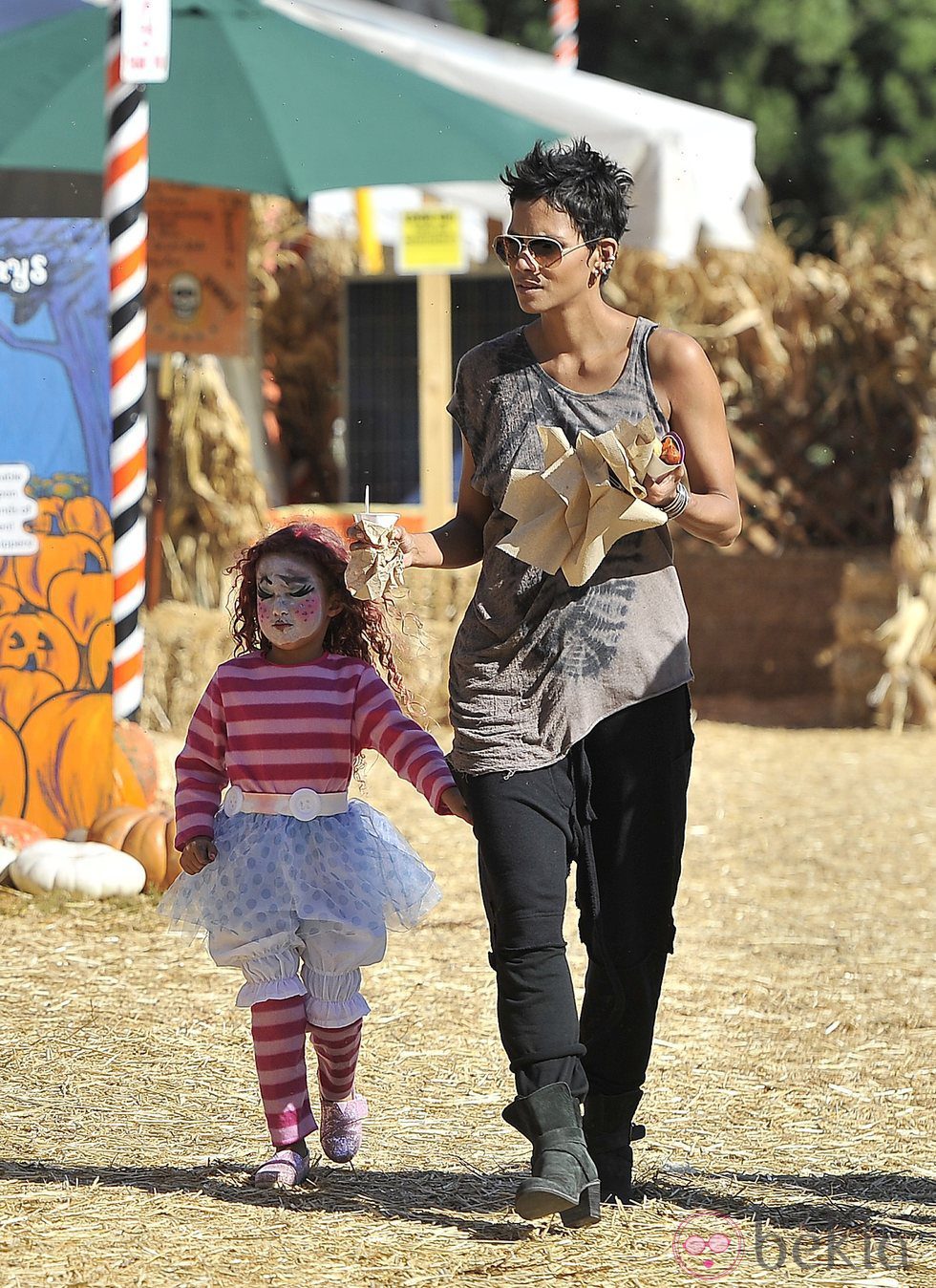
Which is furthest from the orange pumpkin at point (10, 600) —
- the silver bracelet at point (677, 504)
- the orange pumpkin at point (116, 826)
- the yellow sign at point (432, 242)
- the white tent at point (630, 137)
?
the yellow sign at point (432, 242)

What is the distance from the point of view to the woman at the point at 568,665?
3.19 metres

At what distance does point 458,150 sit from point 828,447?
A: 164 inches

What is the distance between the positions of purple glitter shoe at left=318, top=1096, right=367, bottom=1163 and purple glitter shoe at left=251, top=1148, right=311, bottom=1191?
0.09 metres

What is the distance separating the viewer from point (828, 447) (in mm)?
10938

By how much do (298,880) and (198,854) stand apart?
187 mm

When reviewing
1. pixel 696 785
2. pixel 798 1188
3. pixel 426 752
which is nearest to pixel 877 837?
pixel 696 785

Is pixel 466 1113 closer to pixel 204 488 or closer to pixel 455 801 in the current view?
pixel 455 801

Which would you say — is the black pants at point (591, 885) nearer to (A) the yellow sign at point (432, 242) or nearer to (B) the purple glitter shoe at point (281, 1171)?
(B) the purple glitter shoe at point (281, 1171)

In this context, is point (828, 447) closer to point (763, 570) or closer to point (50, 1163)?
point (763, 570)

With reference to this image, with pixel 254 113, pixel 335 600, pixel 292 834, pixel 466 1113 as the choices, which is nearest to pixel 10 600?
pixel 254 113

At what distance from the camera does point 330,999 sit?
3496mm

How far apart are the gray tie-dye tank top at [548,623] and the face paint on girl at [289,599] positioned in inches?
13.7

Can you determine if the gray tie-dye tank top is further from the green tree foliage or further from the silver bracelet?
the green tree foliage

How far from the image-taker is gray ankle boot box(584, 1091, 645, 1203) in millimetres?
3424
